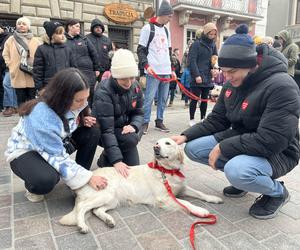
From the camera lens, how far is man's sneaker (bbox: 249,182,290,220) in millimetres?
2787

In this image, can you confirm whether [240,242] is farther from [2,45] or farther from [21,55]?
[2,45]

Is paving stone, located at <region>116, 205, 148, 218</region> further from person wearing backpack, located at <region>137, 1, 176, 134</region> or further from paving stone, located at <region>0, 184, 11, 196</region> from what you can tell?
person wearing backpack, located at <region>137, 1, 176, 134</region>

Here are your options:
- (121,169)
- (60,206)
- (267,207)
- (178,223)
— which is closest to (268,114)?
(267,207)

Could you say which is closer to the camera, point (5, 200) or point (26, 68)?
point (5, 200)

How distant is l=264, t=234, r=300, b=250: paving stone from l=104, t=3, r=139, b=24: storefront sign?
1183 cm

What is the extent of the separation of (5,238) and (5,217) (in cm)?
37

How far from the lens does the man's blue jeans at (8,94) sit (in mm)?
7602

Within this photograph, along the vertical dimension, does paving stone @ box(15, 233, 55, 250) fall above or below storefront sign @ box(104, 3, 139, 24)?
below

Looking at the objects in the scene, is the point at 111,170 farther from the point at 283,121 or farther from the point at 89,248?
the point at 283,121

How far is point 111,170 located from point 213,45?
171 inches

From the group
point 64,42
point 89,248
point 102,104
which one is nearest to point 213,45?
point 64,42

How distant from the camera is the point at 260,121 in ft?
8.55

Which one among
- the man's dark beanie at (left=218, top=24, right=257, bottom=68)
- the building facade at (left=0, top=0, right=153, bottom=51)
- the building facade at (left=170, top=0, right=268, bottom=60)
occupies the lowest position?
the man's dark beanie at (left=218, top=24, right=257, bottom=68)

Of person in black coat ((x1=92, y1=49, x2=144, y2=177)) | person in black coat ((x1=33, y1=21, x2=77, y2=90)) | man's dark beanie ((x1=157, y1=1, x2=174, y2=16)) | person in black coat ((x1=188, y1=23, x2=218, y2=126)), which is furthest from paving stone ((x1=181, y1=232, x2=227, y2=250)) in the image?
person in black coat ((x1=33, y1=21, x2=77, y2=90))
